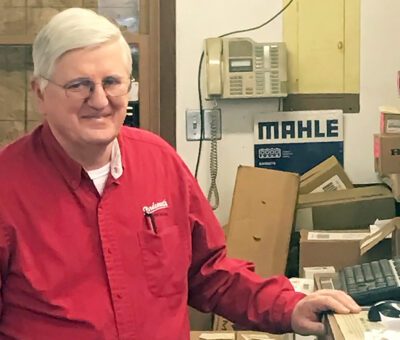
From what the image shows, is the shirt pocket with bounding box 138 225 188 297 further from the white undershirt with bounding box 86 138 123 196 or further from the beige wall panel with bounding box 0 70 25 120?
the beige wall panel with bounding box 0 70 25 120

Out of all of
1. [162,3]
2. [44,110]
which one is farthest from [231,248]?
[44,110]

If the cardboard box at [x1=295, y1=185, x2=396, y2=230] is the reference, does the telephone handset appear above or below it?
above

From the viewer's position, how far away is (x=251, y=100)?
3141 millimetres

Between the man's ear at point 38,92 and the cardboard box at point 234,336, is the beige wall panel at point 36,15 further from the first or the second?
the man's ear at point 38,92

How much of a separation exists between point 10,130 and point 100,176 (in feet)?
5.80

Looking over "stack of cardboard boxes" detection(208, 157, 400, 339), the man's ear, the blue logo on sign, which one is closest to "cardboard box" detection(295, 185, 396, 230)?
"stack of cardboard boxes" detection(208, 157, 400, 339)

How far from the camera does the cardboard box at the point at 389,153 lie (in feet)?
8.16

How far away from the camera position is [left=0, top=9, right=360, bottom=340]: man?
1419 mm

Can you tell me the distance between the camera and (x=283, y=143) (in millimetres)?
3145

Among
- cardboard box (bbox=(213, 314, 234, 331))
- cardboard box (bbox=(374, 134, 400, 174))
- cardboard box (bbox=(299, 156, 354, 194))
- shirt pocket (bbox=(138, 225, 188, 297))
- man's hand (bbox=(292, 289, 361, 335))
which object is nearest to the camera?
man's hand (bbox=(292, 289, 361, 335))

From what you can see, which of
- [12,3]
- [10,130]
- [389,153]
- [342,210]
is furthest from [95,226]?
[12,3]

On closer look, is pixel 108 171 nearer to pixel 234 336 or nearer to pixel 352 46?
pixel 234 336

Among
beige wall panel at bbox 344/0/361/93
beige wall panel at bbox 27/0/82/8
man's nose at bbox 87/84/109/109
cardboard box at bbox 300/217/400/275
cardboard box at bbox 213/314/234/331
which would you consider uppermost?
beige wall panel at bbox 27/0/82/8

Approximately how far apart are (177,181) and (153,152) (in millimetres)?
87
